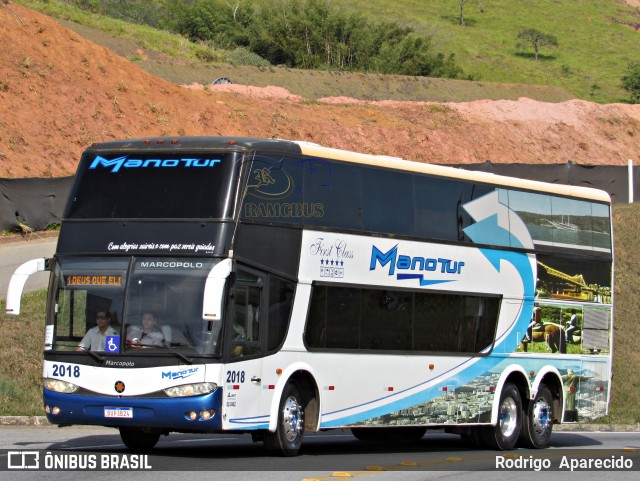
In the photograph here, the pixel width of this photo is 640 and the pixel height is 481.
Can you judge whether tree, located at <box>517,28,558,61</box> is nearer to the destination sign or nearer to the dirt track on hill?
the dirt track on hill

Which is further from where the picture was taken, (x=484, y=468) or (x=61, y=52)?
(x=61, y=52)

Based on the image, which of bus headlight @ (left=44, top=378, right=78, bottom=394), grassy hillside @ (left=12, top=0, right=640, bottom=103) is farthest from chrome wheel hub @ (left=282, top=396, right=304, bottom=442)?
grassy hillside @ (left=12, top=0, right=640, bottom=103)

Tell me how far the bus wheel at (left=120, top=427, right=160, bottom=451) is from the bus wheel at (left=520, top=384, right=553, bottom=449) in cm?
717

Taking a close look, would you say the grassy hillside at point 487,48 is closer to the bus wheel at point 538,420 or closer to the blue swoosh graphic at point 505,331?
the blue swoosh graphic at point 505,331

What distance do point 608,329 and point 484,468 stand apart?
765 cm

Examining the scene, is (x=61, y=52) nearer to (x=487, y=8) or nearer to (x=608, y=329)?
(x=608, y=329)

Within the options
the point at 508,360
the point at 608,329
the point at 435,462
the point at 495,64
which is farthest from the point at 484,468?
the point at 495,64

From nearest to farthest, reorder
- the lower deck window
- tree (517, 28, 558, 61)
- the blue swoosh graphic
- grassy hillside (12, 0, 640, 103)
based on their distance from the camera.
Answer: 1. the lower deck window
2. the blue swoosh graphic
3. grassy hillside (12, 0, 640, 103)
4. tree (517, 28, 558, 61)

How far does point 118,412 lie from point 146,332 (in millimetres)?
1020

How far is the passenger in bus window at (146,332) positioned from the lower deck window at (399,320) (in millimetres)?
2429

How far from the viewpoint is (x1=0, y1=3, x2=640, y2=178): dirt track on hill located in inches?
1735

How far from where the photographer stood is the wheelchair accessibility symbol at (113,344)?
14102 mm

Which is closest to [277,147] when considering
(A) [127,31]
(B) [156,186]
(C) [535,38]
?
(B) [156,186]

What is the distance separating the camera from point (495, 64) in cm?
11438
